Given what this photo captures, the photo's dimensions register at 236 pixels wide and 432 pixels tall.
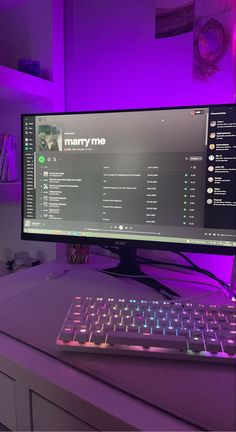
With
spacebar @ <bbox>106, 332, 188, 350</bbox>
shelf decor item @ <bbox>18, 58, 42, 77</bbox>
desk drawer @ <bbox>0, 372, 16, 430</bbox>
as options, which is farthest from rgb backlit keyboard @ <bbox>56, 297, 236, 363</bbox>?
shelf decor item @ <bbox>18, 58, 42, 77</bbox>

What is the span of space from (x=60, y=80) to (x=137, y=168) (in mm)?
536

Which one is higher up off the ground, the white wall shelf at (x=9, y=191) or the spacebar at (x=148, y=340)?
the white wall shelf at (x=9, y=191)

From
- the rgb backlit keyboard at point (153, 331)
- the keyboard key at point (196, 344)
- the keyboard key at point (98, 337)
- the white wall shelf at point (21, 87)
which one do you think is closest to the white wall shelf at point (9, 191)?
the white wall shelf at point (21, 87)

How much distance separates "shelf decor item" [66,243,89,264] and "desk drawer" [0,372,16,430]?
1.74 ft

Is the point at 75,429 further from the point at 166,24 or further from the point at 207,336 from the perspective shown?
the point at 166,24


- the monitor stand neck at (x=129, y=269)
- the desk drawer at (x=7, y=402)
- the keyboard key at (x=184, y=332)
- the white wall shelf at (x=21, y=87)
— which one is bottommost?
the desk drawer at (x=7, y=402)

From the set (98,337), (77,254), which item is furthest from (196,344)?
(77,254)

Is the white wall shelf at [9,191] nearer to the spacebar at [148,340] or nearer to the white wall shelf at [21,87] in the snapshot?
the white wall shelf at [21,87]

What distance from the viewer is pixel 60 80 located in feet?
3.84

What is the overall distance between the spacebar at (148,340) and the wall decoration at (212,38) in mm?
731

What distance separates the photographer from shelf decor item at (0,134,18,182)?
3.81 feet

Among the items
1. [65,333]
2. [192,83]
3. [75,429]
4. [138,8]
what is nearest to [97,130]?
[192,83]

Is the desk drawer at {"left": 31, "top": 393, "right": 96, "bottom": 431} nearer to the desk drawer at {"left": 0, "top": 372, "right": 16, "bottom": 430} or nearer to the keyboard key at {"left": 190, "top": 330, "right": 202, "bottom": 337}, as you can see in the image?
the desk drawer at {"left": 0, "top": 372, "right": 16, "bottom": 430}

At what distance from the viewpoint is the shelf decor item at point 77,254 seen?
1.08m
